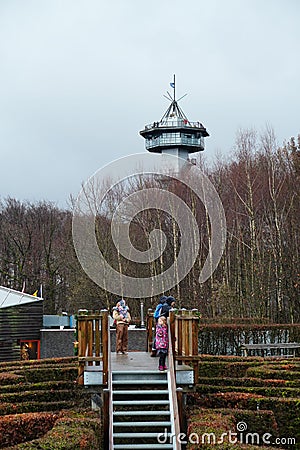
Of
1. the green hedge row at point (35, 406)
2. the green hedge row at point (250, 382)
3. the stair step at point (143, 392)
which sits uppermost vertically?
the green hedge row at point (250, 382)

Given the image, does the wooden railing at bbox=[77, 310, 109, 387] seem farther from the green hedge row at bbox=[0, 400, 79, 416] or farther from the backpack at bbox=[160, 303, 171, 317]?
the backpack at bbox=[160, 303, 171, 317]

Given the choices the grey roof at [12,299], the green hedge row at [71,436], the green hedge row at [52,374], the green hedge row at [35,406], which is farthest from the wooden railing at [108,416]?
the grey roof at [12,299]

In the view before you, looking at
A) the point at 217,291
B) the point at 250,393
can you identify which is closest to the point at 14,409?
the point at 250,393

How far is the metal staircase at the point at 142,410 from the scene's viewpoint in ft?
41.6

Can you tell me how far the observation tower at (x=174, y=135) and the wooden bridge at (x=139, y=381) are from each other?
50053mm

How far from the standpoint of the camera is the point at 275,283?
3803 cm

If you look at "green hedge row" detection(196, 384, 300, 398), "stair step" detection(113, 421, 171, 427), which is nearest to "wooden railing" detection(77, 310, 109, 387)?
"stair step" detection(113, 421, 171, 427)

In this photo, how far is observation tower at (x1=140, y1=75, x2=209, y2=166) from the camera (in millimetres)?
64688

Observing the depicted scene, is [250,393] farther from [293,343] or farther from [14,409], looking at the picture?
[293,343]
